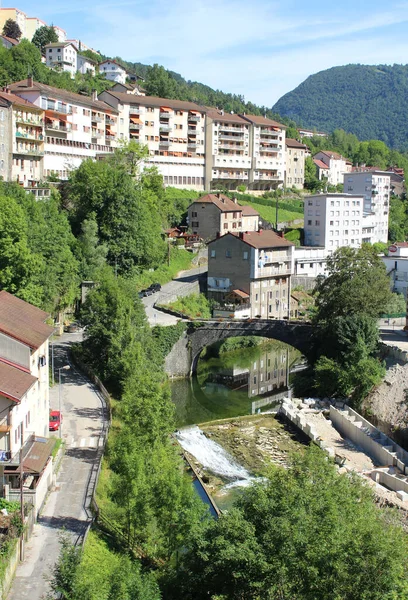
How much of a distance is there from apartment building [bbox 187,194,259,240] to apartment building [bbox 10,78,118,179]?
1359cm

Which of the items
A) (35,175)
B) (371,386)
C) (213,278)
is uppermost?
(35,175)

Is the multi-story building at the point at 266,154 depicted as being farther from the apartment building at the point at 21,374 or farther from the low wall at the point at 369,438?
the apartment building at the point at 21,374

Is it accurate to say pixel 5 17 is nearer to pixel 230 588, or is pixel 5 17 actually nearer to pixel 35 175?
pixel 35 175

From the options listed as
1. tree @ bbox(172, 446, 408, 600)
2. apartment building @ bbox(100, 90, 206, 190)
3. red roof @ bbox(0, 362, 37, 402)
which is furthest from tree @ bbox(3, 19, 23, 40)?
tree @ bbox(172, 446, 408, 600)

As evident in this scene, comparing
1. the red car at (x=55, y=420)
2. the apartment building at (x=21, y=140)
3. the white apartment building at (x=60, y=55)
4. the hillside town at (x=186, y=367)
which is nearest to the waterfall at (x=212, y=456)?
the hillside town at (x=186, y=367)

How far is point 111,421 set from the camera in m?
36.3

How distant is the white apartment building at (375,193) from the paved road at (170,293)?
3756 cm

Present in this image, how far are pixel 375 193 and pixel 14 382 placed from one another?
8827 centimetres

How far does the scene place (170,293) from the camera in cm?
6562

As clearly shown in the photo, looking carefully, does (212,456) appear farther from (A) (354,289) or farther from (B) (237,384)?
(A) (354,289)

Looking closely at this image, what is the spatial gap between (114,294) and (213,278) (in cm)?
2580

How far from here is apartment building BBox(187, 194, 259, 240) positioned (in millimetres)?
81750

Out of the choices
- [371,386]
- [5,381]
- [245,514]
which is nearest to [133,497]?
[245,514]

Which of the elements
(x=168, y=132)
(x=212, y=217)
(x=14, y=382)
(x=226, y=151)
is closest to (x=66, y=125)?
(x=212, y=217)
